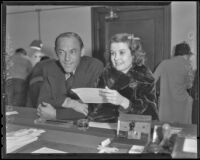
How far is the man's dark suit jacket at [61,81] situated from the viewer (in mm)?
1401

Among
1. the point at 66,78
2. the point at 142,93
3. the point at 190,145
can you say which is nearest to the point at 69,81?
the point at 66,78

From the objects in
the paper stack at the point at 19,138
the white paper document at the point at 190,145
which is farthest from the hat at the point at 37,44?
the white paper document at the point at 190,145

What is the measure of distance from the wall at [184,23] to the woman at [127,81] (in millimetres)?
175

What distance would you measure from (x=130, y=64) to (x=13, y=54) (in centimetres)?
55

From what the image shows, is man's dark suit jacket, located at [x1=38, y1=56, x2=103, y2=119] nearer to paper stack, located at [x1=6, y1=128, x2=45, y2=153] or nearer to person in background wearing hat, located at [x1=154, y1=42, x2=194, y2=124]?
paper stack, located at [x1=6, y1=128, x2=45, y2=153]

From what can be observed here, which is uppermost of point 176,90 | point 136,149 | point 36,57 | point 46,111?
point 36,57

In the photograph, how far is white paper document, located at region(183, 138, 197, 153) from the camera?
4.25ft

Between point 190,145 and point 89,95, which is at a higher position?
point 89,95

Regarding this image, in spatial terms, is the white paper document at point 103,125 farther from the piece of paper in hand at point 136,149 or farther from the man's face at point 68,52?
the man's face at point 68,52

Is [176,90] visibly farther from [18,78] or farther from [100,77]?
[18,78]

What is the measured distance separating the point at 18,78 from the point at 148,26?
0.66 m

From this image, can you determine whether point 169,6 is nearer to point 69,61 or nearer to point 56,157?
point 69,61

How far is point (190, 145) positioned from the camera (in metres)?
1.32

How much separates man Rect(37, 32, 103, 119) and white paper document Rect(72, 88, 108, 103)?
0.02 metres
